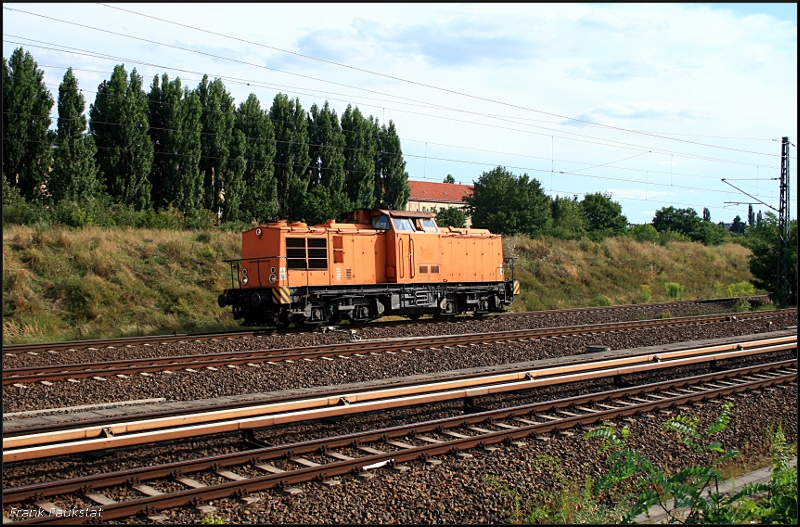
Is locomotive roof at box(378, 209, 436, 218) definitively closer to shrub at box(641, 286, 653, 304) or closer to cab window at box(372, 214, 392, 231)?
cab window at box(372, 214, 392, 231)

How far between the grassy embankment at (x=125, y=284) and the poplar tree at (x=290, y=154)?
15.7m

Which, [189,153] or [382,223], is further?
[189,153]

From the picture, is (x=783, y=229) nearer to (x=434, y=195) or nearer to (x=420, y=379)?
(x=420, y=379)

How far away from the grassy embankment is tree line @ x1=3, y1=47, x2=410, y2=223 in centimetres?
421

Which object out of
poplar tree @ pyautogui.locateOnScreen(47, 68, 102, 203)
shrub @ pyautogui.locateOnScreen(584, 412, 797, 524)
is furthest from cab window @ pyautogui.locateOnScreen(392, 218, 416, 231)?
poplar tree @ pyautogui.locateOnScreen(47, 68, 102, 203)

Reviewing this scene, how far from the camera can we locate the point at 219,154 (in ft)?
132

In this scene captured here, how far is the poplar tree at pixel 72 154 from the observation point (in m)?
32.7

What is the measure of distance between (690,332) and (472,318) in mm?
7117

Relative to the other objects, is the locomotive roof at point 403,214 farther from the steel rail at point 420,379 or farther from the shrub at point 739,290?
the shrub at point 739,290

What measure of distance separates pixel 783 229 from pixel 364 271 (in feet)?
71.5

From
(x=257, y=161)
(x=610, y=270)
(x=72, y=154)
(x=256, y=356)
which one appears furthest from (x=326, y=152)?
(x=256, y=356)

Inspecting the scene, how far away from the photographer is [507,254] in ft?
117

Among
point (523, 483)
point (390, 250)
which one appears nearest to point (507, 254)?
point (390, 250)

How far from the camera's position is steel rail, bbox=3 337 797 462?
6.84 meters
